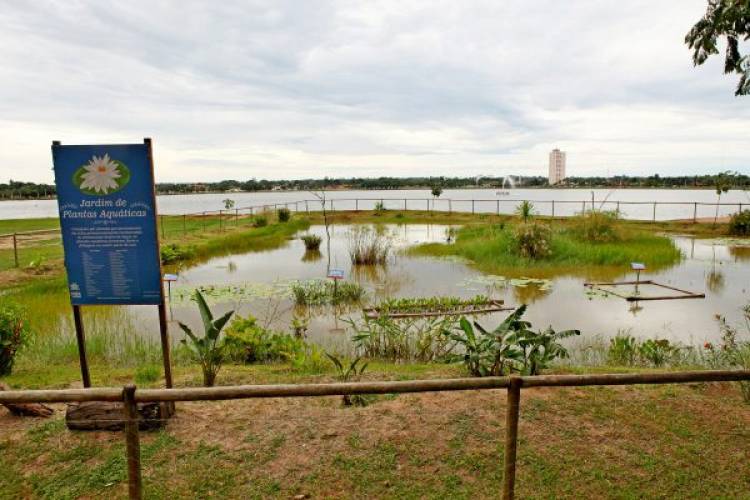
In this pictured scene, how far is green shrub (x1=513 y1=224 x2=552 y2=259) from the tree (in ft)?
24.0

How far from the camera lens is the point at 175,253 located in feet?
51.2

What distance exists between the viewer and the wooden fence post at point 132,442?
2646mm

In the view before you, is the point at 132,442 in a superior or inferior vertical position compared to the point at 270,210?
inferior

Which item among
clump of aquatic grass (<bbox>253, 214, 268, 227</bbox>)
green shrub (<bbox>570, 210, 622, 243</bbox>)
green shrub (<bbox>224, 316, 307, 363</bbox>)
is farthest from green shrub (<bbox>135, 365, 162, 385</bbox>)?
clump of aquatic grass (<bbox>253, 214, 268, 227</bbox>)

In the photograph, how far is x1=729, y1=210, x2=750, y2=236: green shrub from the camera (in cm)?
2041

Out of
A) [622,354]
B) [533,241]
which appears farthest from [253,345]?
[533,241]

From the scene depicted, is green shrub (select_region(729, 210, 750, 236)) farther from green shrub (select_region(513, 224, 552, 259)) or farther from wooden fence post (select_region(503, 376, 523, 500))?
wooden fence post (select_region(503, 376, 523, 500))

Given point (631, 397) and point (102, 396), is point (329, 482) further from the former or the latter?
point (631, 397)

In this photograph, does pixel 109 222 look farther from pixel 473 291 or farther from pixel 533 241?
pixel 533 241

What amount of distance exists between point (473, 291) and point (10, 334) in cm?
854

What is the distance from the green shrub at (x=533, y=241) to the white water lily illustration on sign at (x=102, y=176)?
42.7ft

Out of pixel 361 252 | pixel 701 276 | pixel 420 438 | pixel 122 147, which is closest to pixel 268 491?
pixel 420 438

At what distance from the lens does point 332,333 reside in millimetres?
7809

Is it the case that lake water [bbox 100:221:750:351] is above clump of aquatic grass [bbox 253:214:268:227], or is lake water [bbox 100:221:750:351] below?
below
